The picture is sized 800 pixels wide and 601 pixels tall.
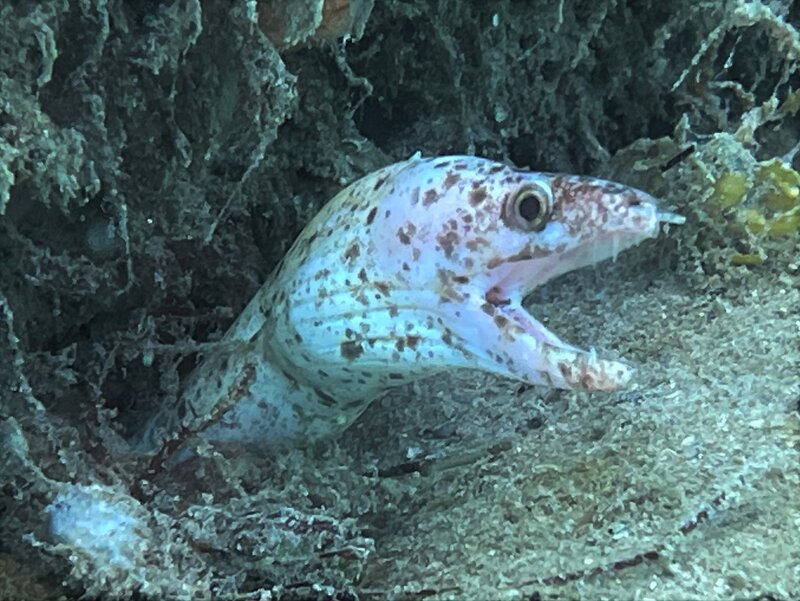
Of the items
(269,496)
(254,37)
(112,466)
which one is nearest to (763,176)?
(254,37)

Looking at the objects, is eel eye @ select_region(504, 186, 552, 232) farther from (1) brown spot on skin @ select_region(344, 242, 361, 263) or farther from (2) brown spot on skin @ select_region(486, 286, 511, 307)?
(1) brown spot on skin @ select_region(344, 242, 361, 263)

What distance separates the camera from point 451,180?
1.98 m

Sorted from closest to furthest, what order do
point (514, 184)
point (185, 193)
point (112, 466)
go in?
point (514, 184)
point (112, 466)
point (185, 193)

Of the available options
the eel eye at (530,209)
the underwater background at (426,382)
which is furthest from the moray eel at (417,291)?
the underwater background at (426,382)

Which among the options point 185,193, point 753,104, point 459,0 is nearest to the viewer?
point 185,193

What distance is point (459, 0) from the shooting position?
282 cm

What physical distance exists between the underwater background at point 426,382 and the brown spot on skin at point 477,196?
0.62m

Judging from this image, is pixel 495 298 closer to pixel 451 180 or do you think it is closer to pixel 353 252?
pixel 451 180

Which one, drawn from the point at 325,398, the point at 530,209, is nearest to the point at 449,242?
the point at 530,209

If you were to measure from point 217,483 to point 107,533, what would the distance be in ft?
1.21

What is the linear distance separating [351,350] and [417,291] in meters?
0.27

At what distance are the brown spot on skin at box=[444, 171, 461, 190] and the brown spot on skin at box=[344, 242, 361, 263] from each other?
294mm

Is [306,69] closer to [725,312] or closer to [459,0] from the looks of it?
[459,0]

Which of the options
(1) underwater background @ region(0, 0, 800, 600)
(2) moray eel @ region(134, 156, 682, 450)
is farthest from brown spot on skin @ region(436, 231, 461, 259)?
(1) underwater background @ region(0, 0, 800, 600)
